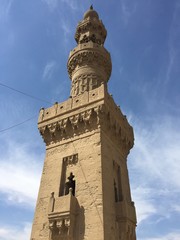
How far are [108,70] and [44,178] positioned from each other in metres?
9.74

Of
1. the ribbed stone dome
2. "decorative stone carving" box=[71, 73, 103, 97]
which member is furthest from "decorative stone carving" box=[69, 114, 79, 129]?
the ribbed stone dome

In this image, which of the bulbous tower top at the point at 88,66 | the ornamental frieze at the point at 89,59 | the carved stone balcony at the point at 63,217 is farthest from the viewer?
the ornamental frieze at the point at 89,59

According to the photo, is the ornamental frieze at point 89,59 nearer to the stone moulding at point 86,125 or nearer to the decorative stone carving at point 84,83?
the decorative stone carving at point 84,83

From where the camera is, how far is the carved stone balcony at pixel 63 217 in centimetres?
957

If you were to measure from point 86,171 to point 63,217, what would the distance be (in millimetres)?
2258

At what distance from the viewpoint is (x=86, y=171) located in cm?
1094

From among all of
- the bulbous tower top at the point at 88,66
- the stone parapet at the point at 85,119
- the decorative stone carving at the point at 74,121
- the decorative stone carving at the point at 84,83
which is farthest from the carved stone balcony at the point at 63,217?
the decorative stone carving at the point at 84,83

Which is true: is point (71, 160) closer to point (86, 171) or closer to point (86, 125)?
point (86, 171)

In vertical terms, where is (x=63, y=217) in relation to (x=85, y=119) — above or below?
below

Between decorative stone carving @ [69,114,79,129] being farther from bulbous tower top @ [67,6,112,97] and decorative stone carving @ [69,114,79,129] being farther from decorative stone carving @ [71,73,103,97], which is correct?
decorative stone carving @ [71,73,103,97]

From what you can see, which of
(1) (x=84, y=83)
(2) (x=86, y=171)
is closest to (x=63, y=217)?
(2) (x=86, y=171)

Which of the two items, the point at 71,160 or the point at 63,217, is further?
the point at 71,160

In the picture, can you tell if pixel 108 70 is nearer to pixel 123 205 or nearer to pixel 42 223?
pixel 123 205

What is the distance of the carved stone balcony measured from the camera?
9.57 meters
